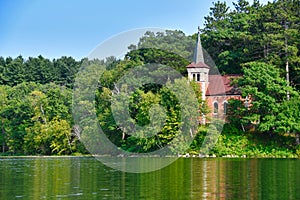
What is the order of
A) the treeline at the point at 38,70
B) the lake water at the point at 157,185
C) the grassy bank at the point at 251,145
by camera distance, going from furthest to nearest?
1. the treeline at the point at 38,70
2. the grassy bank at the point at 251,145
3. the lake water at the point at 157,185

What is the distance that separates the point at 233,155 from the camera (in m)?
43.4

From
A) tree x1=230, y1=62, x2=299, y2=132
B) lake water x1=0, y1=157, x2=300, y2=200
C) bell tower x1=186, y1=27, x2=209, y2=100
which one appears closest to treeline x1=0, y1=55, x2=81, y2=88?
bell tower x1=186, y1=27, x2=209, y2=100

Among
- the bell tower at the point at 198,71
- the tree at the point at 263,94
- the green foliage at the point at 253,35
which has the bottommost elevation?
the tree at the point at 263,94

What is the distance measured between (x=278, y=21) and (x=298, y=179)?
90.7 feet

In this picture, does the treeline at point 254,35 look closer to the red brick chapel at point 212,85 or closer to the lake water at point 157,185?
the red brick chapel at point 212,85

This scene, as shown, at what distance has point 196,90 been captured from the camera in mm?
47562

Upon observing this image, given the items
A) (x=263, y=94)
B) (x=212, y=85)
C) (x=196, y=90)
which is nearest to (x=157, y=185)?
(x=263, y=94)

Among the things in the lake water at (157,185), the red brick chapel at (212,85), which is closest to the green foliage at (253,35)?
the red brick chapel at (212,85)

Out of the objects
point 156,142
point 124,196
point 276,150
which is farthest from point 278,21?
point 124,196

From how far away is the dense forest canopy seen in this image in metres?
44.4

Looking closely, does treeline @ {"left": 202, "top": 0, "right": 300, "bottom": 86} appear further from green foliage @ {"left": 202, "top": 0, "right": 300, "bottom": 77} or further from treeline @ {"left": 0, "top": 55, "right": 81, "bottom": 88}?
treeline @ {"left": 0, "top": 55, "right": 81, "bottom": 88}

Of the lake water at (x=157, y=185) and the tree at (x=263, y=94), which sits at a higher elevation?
the tree at (x=263, y=94)

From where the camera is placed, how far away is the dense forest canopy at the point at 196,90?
44.4m

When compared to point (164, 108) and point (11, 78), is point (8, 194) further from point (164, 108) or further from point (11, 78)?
point (11, 78)
